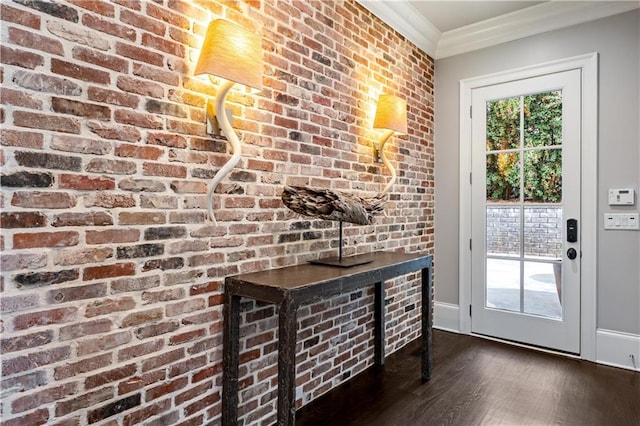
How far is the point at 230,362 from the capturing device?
1773 mm

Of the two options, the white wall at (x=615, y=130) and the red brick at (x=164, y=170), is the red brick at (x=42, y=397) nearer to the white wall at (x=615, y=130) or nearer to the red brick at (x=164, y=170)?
the red brick at (x=164, y=170)

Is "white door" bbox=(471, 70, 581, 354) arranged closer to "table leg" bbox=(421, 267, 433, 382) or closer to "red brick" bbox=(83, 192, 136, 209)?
"table leg" bbox=(421, 267, 433, 382)

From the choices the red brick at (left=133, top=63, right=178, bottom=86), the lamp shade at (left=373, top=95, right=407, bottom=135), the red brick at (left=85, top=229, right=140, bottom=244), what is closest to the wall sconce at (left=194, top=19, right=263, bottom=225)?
the red brick at (left=133, top=63, right=178, bottom=86)

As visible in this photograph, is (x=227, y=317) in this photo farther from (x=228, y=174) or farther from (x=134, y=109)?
(x=134, y=109)

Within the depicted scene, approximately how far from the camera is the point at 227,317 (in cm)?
178

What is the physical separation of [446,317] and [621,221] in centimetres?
161

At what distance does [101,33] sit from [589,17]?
3.35 metres

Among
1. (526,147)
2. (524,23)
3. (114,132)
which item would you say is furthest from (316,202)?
(524,23)

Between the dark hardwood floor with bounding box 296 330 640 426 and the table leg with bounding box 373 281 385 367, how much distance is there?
123mm

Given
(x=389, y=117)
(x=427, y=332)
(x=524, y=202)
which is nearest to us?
(x=427, y=332)

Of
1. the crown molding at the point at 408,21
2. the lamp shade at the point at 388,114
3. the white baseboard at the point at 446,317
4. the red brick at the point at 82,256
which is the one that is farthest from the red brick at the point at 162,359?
the white baseboard at the point at 446,317

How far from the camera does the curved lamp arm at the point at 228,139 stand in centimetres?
167

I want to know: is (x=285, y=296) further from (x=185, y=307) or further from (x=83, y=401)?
(x=83, y=401)

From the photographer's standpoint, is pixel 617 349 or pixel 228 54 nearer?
pixel 228 54
